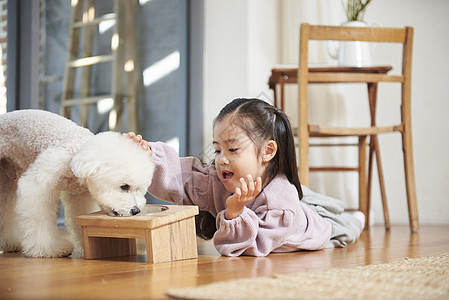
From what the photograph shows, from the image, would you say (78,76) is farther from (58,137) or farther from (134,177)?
(134,177)

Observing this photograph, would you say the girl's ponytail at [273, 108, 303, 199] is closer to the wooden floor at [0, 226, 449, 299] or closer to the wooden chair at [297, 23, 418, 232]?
the wooden floor at [0, 226, 449, 299]

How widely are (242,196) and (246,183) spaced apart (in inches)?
3.3

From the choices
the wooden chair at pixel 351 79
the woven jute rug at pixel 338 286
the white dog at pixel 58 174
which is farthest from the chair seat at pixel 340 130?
the woven jute rug at pixel 338 286

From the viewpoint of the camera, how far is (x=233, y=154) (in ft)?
5.07

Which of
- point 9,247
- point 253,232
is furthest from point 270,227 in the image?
point 9,247

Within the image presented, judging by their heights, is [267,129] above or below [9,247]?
above

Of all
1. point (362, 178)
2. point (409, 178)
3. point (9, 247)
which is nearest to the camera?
point (9, 247)

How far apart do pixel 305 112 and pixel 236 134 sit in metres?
0.81

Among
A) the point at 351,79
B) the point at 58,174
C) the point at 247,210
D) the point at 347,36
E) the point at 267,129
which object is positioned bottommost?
the point at 247,210

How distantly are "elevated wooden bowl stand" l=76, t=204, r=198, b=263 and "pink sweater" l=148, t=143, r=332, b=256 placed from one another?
11 cm

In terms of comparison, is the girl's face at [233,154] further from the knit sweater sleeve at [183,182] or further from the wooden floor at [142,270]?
the wooden floor at [142,270]

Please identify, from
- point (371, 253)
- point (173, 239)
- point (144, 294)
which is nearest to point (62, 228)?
point (173, 239)

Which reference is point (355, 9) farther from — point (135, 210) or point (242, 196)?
point (135, 210)

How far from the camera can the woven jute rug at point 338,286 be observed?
2.75ft
